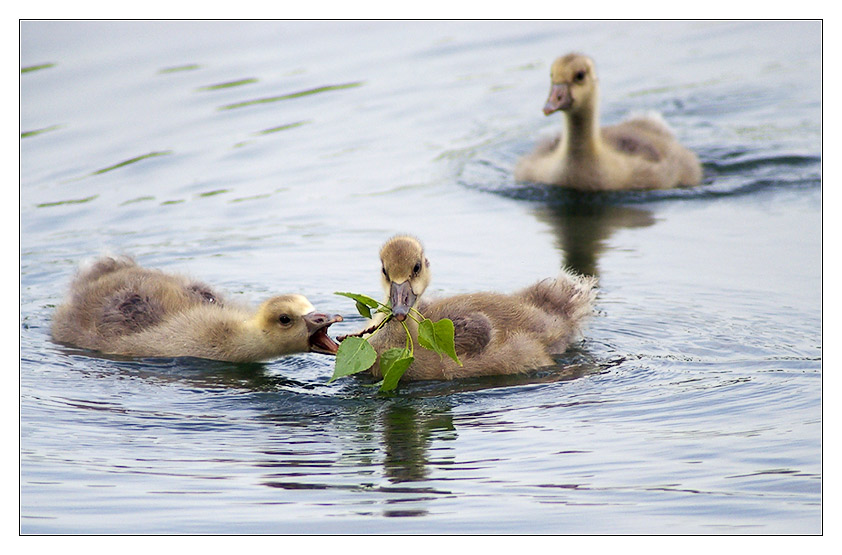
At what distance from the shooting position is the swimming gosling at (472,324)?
8.31m

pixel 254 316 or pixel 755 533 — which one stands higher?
pixel 254 316

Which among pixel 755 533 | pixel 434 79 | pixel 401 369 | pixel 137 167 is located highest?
pixel 434 79

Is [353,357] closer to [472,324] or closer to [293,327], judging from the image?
[293,327]

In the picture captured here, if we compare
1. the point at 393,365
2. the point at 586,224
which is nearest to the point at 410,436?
the point at 393,365

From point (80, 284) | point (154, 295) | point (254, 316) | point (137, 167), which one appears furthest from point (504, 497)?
point (137, 167)

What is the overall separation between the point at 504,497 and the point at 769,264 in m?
5.19

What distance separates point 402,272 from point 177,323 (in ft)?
6.26

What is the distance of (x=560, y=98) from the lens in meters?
13.2

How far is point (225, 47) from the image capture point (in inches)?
637

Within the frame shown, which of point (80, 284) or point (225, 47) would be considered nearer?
point (80, 284)

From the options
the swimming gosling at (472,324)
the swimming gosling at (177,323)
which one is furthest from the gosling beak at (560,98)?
the swimming gosling at (177,323)

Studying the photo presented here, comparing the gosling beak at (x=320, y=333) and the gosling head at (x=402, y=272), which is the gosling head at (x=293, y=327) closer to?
the gosling beak at (x=320, y=333)

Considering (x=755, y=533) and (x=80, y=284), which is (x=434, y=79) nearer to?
(x=80, y=284)

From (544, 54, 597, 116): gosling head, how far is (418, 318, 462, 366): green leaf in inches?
214
